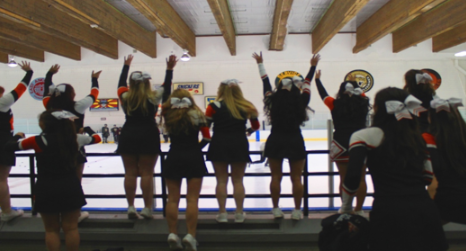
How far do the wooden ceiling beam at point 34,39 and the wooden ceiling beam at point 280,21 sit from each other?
5.16 metres

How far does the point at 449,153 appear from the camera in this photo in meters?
1.53

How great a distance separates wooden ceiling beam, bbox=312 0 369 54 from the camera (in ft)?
15.5

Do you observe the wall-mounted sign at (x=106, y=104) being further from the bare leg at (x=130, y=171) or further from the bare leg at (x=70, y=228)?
the bare leg at (x=70, y=228)

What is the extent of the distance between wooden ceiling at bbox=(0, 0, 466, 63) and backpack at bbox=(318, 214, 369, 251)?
4063 mm

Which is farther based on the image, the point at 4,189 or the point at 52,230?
the point at 4,189

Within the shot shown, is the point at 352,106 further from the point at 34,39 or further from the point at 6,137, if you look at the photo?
the point at 34,39

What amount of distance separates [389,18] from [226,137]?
5.46 metres

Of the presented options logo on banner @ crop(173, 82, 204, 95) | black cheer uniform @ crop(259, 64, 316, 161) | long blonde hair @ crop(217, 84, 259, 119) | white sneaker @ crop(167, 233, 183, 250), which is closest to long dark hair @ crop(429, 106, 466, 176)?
→ black cheer uniform @ crop(259, 64, 316, 161)

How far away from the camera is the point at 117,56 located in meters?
8.66

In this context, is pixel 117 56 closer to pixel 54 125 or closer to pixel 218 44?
pixel 218 44

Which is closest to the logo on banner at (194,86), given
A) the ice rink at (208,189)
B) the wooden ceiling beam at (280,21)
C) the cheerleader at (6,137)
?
the wooden ceiling beam at (280,21)

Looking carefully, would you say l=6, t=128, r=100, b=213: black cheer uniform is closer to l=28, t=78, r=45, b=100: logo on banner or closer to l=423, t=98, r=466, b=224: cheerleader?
l=423, t=98, r=466, b=224: cheerleader

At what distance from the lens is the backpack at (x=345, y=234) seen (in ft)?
4.12

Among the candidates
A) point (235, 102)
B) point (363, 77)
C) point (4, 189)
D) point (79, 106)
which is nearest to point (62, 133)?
point (79, 106)
